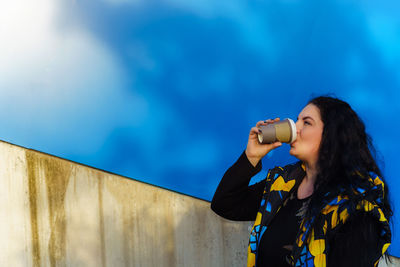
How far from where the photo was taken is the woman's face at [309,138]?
5.87 ft

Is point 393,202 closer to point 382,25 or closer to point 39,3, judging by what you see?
point 382,25

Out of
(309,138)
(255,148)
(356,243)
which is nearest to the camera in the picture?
(356,243)

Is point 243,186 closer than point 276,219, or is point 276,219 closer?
point 276,219

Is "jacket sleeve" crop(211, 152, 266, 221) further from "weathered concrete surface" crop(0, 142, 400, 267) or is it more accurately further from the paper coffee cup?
"weathered concrete surface" crop(0, 142, 400, 267)

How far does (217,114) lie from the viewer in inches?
106

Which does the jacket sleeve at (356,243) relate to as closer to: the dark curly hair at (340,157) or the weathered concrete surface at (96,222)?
the dark curly hair at (340,157)

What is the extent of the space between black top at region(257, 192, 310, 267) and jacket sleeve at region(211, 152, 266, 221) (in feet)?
0.79

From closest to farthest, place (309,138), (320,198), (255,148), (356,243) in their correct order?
1. (356,243)
2. (320,198)
3. (309,138)
4. (255,148)

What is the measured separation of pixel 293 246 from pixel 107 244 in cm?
145

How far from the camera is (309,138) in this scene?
179 cm

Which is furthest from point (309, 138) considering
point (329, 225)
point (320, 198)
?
point (329, 225)

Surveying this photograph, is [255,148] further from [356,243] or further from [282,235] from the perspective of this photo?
[356,243]

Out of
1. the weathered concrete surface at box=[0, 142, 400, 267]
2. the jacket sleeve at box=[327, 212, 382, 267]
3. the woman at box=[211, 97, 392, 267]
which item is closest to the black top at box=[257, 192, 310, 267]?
the woman at box=[211, 97, 392, 267]

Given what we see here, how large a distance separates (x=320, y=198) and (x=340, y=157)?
0.19 metres
